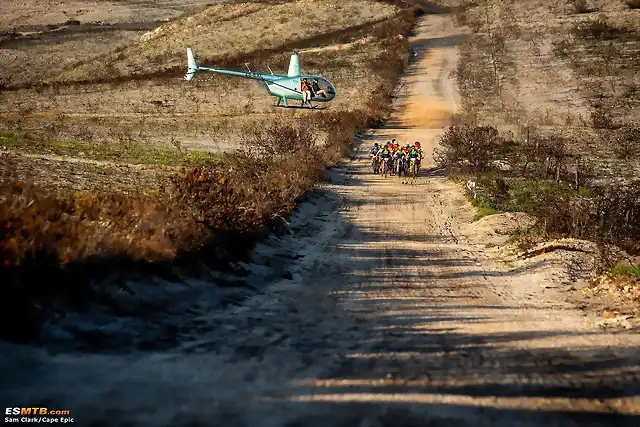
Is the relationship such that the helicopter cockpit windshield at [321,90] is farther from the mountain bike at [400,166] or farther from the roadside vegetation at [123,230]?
the roadside vegetation at [123,230]

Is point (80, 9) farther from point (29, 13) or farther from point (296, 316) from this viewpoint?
point (296, 316)

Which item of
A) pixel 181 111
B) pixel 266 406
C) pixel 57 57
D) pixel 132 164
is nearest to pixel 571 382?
pixel 266 406

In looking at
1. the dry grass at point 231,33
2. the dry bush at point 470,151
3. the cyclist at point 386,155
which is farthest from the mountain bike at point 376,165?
the dry grass at point 231,33

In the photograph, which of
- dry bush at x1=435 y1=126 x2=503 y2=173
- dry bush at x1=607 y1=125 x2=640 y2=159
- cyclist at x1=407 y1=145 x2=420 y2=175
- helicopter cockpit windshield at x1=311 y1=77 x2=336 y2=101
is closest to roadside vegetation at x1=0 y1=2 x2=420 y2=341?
cyclist at x1=407 y1=145 x2=420 y2=175

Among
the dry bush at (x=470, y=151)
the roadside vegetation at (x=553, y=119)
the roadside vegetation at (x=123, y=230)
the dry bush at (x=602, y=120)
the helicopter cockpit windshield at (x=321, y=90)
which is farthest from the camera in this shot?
the dry bush at (x=602, y=120)

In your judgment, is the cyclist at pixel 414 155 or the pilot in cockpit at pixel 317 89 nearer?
the cyclist at pixel 414 155

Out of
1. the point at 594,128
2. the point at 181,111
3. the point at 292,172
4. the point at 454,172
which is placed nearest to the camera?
the point at 292,172

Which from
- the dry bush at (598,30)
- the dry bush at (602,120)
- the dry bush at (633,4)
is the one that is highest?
the dry bush at (633,4)
